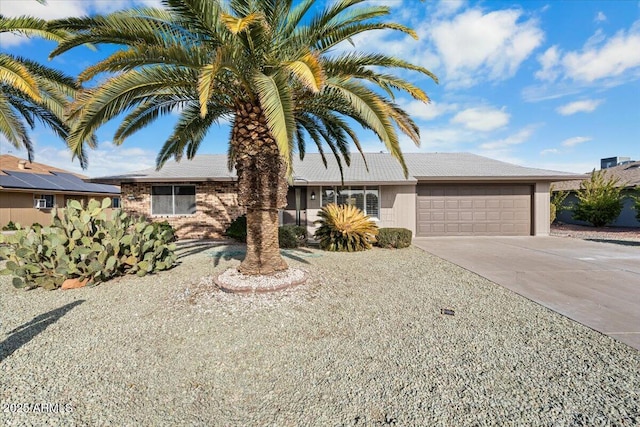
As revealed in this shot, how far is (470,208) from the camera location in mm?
14094

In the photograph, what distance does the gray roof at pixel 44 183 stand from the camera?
1713 cm

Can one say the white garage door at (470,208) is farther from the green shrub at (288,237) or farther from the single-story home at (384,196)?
the green shrub at (288,237)

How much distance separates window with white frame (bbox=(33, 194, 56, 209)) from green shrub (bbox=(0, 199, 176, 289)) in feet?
55.7

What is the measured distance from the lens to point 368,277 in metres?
6.86

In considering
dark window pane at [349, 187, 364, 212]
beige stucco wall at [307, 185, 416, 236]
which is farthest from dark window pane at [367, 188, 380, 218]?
dark window pane at [349, 187, 364, 212]

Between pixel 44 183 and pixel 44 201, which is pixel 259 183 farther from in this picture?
pixel 44 183

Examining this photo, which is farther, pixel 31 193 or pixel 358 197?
pixel 31 193

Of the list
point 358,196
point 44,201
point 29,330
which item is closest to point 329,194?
point 358,196

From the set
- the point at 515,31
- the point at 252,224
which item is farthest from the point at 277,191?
the point at 515,31

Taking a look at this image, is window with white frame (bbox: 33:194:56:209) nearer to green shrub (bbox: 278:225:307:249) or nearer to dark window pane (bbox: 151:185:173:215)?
dark window pane (bbox: 151:185:173:215)

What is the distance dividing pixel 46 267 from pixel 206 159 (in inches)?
458

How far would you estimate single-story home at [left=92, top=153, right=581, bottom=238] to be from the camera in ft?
42.1

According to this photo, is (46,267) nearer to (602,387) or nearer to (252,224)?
(252,224)

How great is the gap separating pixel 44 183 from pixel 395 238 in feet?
76.2
